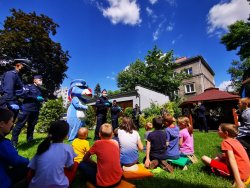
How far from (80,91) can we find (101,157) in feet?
9.66

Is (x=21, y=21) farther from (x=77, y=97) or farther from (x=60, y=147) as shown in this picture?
(x=60, y=147)

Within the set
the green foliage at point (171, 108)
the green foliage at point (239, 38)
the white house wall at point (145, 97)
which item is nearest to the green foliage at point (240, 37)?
the green foliage at point (239, 38)

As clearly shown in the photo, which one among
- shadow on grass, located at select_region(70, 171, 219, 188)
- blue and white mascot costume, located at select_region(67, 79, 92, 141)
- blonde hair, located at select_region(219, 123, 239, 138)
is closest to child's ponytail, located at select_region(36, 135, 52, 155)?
shadow on grass, located at select_region(70, 171, 219, 188)

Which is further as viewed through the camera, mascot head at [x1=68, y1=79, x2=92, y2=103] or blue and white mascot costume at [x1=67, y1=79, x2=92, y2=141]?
mascot head at [x1=68, y1=79, x2=92, y2=103]

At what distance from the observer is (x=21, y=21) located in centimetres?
2358

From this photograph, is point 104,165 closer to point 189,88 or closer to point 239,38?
point 239,38

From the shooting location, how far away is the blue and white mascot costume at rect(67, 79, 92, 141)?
5256 mm

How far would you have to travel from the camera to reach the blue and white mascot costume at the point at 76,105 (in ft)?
17.2

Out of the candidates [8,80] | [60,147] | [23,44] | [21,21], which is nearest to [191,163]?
[60,147]

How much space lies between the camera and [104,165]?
3.04m

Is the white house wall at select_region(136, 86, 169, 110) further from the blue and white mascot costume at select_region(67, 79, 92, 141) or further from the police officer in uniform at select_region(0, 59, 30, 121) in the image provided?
the police officer in uniform at select_region(0, 59, 30, 121)

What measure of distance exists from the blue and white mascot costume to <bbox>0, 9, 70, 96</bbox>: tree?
1849 centimetres

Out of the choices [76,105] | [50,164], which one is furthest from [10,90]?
[50,164]

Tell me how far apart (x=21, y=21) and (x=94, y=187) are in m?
25.9
